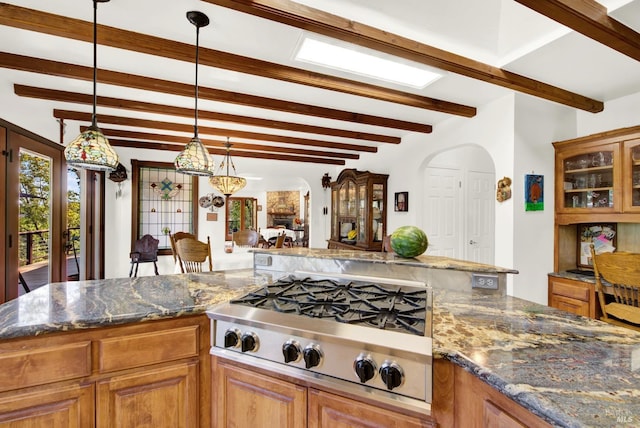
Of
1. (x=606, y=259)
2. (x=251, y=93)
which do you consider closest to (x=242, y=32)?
(x=251, y=93)

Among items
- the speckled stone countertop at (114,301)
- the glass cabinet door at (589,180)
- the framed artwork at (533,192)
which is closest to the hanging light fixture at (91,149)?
the speckled stone countertop at (114,301)

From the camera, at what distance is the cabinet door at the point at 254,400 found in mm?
1125

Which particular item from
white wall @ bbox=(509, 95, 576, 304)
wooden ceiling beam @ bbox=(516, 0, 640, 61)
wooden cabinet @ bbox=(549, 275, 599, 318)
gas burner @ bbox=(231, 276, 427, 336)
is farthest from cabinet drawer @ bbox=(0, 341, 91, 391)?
wooden cabinet @ bbox=(549, 275, 599, 318)

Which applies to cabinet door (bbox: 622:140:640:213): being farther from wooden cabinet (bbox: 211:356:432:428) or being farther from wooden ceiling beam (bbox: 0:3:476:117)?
wooden cabinet (bbox: 211:356:432:428)

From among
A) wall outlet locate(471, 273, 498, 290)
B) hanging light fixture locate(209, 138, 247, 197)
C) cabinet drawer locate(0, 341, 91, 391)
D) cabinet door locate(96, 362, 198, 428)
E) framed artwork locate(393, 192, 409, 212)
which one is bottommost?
cabinet door locate(96, 362, 198, 428)

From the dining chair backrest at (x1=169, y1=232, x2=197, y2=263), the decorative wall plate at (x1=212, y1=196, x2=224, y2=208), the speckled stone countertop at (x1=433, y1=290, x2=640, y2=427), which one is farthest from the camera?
the decorative wall plate at (x1=212, y1=196, x2=224, y2=208)

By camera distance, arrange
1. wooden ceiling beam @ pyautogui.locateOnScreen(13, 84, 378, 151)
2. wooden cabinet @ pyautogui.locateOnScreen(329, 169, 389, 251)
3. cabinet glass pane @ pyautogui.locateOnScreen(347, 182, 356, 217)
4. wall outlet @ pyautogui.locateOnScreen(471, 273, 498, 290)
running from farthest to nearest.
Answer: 1. cabinet glass pane @ pyautogui.locateOnScreen(347, 182, 356, 217)
2. wooden cabinet @ pyautogui.locateOnScreen(329, 169, 389, 251)
3. wooden ceiling beam @ pyautogui.locateOnScreen(13, 84, 378, 151)
4. wall outlet @ pyautogui.locateOnScreen(471, 273, 498, 290)

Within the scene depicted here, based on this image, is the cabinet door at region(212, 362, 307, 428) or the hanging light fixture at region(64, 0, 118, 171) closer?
the cabinet door at region(212, 362, 307, 428)

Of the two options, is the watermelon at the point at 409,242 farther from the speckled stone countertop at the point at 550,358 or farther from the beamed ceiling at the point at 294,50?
the beamed ceiling at the point at 294,50

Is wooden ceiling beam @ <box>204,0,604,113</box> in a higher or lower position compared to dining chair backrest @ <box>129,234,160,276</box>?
higher

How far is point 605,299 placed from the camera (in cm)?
247

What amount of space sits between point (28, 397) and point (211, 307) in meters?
0.68

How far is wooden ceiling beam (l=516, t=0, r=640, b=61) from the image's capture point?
1408 mm

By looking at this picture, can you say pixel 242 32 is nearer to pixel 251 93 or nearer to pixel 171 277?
pixel 251 93
